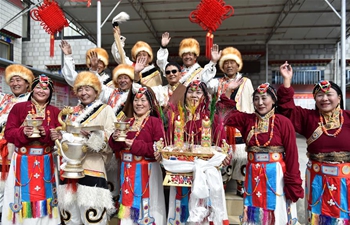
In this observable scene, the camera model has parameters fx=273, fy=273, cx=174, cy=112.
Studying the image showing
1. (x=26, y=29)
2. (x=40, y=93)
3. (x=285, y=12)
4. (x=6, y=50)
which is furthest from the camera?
(x=26, y=29)

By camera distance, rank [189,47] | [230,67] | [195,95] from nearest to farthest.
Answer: [195,95] → [230,67] → [189,47]

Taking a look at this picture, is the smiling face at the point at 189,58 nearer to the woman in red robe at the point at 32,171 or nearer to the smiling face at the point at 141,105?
the smiling face at the point at 141,105

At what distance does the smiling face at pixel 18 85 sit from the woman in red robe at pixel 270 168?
114 inches

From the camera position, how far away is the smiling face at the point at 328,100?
2.47m

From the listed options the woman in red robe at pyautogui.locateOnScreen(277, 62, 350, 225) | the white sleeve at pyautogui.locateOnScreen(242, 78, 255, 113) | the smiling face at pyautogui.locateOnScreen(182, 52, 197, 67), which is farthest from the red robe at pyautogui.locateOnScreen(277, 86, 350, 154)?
the smiling face at pyautogui.locateOnScreen(182, 52, 197, 67)

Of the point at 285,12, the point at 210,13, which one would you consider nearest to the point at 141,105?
the point at 210,13

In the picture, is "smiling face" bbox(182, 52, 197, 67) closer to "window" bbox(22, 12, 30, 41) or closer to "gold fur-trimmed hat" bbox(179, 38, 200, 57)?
"gold fur-trimmed hat" bbox(179, 38, 200, 57)

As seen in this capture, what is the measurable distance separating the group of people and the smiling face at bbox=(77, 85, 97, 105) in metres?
0.01

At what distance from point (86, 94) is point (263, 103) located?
72.1 inches

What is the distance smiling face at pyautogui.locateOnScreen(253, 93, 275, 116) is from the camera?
254 cm

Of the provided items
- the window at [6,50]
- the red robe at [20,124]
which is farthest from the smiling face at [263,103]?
the window at [6,50]

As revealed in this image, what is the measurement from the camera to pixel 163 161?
242 cm

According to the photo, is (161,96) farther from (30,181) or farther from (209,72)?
(30,181)

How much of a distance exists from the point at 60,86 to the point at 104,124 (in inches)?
196
